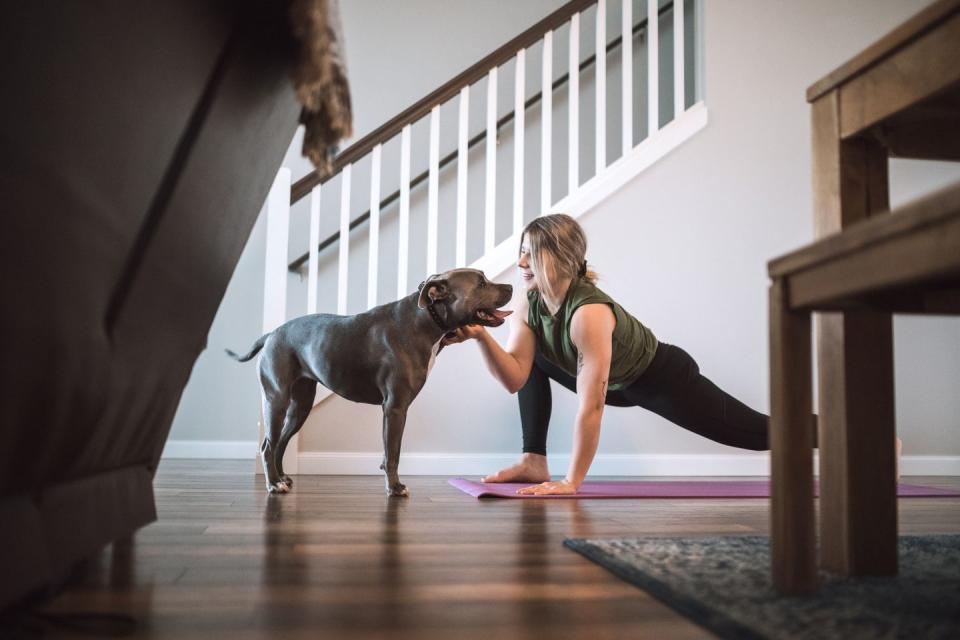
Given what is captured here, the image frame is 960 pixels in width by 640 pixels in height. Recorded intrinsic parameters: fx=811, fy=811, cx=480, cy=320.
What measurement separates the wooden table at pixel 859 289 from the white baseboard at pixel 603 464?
1.98m

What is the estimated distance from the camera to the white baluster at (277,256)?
3.04 meters

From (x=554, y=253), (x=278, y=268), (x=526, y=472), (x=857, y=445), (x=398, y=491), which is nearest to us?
(x=857, y=445)

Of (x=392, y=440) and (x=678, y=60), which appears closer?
(x=392, y=440)

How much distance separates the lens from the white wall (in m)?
3.25

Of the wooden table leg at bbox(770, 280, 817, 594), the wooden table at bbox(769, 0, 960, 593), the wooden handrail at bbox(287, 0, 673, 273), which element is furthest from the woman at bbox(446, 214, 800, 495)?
the wooden table leg at bbox(770, 280, 817, 594)

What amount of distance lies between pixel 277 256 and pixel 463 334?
1.10 meters

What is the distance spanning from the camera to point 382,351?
223cm

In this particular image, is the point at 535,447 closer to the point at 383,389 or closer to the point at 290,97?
the point at 383,389

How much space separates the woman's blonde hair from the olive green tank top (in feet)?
0.13

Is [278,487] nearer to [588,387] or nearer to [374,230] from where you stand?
[588,387]

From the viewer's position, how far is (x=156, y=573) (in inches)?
40.3

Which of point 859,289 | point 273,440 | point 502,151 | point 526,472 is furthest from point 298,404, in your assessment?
point 502,151

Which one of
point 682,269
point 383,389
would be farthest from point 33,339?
point 682,269

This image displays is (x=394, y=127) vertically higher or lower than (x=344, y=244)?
higher
